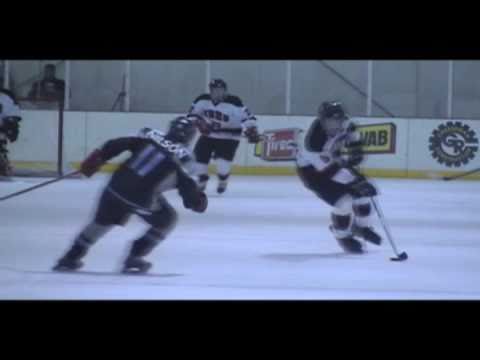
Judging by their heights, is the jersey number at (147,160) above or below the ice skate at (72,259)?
above

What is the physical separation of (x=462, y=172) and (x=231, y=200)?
197 centimetres

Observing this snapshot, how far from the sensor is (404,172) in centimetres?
709

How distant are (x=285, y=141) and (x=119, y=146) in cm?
198

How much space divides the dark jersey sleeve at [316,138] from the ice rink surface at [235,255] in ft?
1.35

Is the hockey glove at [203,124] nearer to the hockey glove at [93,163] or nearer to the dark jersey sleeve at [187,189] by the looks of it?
the dark jersey sleeve at [187,189]

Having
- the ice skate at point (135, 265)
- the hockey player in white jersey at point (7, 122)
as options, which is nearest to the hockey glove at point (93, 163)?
the ice skate at point (135, 265)

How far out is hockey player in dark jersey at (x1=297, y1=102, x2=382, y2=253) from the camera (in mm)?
4586

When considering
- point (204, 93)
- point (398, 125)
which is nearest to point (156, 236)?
point (204, 93)

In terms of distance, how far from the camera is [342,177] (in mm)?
4609

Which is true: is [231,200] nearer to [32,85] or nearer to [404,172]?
[32,85]

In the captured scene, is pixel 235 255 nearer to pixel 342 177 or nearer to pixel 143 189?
pixel 143 189

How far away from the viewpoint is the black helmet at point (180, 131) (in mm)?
4156

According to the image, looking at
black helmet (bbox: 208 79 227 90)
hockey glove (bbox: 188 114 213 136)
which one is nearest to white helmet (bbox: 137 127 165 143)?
hockey glove (bbox: 188 114 213 136)
